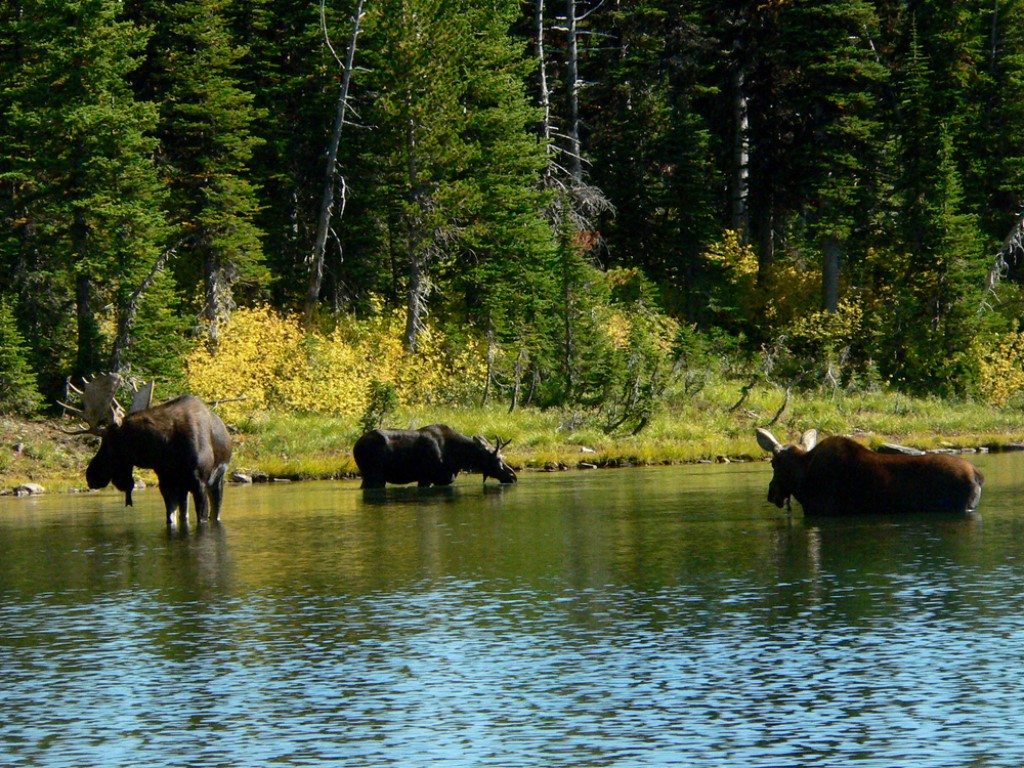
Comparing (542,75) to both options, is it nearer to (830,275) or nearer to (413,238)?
(413,238)

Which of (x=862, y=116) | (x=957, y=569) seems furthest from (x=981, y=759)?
(x=862, y=116)

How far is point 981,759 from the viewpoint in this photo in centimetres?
1134

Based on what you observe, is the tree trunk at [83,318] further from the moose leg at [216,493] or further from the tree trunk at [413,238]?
the moose leg at [216,493]

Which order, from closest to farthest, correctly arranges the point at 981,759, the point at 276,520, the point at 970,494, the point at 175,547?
the point at 981,759 < the point at 175,547 < the point at 970,494 < the point at 276,520

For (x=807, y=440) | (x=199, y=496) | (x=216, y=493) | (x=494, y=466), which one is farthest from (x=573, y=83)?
(x=199, y=496)

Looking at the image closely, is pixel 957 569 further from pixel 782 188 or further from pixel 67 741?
pixel 782 188

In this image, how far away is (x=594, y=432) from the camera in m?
46.9

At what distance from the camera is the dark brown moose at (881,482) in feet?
88.6

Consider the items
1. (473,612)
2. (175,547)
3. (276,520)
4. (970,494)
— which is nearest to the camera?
(473,612)

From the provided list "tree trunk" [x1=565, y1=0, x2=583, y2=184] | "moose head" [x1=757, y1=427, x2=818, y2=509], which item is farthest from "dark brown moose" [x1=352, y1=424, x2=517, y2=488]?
"tree trunk" [x1=565, y1=0, x2=583, y2=184]

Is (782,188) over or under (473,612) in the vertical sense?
over

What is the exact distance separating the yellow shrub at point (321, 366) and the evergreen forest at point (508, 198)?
115 millimetres

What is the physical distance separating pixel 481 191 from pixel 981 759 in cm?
4660

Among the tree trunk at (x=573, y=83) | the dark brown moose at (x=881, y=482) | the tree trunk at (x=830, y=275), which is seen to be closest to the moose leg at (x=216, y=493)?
the dark brown moose at (x=881, y=482)
